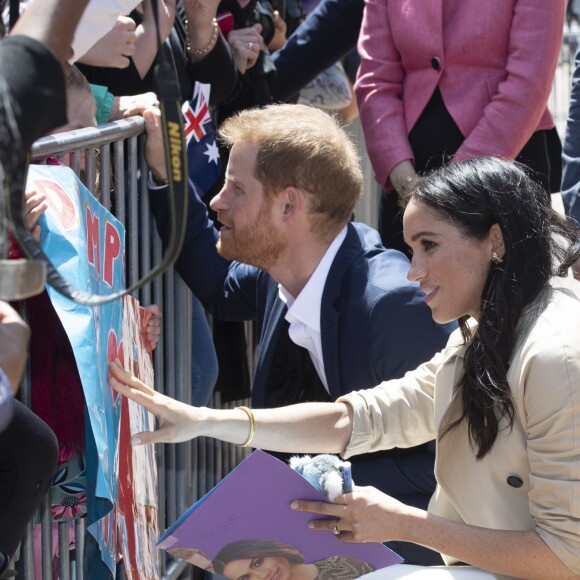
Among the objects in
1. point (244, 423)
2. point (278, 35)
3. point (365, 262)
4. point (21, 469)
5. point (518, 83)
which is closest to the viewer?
point (21, 469)

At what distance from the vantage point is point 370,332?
3572 millimetres

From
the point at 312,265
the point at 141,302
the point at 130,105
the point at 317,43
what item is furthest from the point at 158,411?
the point at 317,43

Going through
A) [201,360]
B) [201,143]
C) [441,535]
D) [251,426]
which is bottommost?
[201,360]

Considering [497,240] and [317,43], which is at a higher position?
[497,240]

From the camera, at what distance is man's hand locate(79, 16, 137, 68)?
3.63 meters

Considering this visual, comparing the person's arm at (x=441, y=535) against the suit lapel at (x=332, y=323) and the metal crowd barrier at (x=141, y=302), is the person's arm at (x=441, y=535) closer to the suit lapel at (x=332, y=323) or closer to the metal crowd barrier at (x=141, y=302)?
the metal crowd barrier at (x=141, y=302)

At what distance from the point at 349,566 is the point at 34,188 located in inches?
46.5

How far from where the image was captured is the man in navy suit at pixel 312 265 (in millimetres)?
3562

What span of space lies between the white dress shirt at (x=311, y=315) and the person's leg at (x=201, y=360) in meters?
0.49

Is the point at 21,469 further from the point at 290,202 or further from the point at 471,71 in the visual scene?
the point at 471,71

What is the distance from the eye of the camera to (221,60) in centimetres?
427

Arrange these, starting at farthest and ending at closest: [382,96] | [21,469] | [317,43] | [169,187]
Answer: [317,43] < [382,96] < [21,469] < [169,187]

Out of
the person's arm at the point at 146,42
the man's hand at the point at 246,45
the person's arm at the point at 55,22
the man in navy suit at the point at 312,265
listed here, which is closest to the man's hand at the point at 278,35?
the man's hand at the point at 246,45

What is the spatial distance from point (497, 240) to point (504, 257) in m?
0.05
